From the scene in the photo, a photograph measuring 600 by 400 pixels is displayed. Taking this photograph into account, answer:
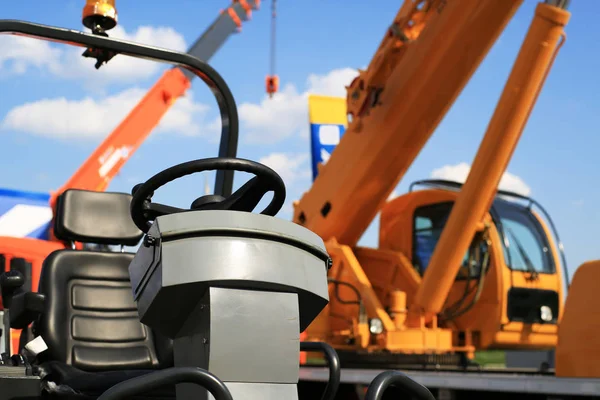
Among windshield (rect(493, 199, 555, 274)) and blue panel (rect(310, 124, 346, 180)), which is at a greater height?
blue panel (rect(310, 124, 346, 180))

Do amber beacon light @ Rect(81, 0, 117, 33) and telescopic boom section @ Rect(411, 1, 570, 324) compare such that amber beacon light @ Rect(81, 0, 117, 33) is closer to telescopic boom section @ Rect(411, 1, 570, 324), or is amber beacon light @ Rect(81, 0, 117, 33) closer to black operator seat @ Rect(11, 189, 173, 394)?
black operator seat @ Rect(11, 189, 173, 394)

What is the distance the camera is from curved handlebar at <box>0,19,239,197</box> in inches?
121

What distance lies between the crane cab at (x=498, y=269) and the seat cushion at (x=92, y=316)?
397 centimetres

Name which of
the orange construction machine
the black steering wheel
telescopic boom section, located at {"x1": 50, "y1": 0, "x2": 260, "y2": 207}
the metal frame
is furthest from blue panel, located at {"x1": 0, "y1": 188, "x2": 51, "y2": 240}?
the black steering wheel

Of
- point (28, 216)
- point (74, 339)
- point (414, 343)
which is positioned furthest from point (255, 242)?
point (28, 216)

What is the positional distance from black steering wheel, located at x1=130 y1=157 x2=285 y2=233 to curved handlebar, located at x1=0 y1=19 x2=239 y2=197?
106cm

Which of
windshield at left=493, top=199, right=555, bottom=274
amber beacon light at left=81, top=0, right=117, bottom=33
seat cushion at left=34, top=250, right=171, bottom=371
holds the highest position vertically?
amber beacon light at left=81, top=0, right=117, bottom=33

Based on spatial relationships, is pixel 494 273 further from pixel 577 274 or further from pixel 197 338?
pixel 197 338

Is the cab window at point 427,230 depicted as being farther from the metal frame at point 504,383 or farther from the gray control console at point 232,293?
the gray control console at point 232,293

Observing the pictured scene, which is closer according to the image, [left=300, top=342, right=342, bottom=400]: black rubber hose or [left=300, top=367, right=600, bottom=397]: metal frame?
[left=300, top=342, right=342, bottom=400]: black rubber hose

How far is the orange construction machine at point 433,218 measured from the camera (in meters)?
6.50

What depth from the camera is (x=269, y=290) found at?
181cm

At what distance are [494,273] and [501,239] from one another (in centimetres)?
31

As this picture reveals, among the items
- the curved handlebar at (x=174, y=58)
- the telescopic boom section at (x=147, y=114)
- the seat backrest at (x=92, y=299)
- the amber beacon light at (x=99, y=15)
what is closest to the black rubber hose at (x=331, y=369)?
→ the curved handlebar at (x=174, y=58)
